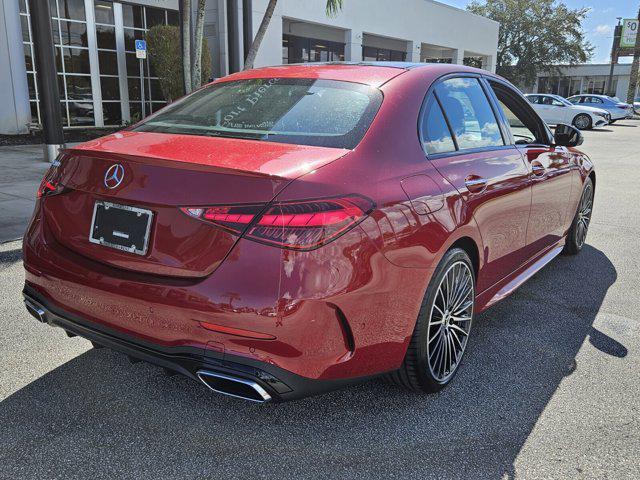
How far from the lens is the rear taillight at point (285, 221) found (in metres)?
2.12

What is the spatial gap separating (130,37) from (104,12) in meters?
0.96

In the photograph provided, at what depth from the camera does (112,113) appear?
1695 centimetres

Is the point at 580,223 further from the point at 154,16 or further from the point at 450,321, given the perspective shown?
the point at 154,16

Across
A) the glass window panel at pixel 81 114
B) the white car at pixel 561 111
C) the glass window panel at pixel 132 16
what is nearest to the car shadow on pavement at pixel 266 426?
the glass window panel at pixel 81 114

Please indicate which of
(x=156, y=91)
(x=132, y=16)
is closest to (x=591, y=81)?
(x=156, y=91)

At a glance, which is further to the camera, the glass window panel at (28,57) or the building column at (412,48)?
the building column at (412,48)

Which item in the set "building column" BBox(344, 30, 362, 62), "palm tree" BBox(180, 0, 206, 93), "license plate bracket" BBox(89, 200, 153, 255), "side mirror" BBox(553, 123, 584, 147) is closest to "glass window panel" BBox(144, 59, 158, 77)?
"palm tree" BBox(180, 0, 206, 93)

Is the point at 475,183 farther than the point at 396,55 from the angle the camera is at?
No

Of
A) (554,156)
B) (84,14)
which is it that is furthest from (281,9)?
(554,156)

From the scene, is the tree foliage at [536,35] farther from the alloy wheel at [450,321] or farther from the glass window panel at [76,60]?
the alloy wheel at [450,321]

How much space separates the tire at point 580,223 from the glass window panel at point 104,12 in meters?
14.7

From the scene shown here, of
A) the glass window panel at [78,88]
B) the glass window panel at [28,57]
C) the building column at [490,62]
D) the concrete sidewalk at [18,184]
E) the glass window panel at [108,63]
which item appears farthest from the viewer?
the building column at [490,62]

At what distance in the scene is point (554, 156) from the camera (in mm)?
4434

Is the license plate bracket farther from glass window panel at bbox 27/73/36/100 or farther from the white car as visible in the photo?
the white car
